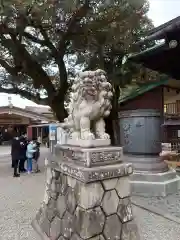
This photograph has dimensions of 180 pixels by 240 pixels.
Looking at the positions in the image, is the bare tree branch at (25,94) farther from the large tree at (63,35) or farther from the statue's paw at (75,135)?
the statue's paw at (75,135)

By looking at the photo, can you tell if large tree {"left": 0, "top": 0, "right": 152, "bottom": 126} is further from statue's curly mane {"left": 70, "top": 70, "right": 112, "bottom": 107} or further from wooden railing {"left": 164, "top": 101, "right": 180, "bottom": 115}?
statue's curly mane {"left": 70, "top": 70, "right": 112, "bottom": 107}

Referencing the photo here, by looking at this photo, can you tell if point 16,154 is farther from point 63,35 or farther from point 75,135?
point 75,135

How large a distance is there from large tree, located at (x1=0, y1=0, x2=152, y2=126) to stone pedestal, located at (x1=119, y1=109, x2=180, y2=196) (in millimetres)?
3934

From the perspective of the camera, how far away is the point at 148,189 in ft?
16.5

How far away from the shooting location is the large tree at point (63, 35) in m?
7.23

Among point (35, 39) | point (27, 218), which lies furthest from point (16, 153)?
point (35, 39)

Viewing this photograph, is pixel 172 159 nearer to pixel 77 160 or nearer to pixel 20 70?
pixel 77 160

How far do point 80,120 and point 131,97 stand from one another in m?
6.66

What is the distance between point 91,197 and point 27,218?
199cm

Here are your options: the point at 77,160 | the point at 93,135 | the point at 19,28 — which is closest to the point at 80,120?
the point at 93,135

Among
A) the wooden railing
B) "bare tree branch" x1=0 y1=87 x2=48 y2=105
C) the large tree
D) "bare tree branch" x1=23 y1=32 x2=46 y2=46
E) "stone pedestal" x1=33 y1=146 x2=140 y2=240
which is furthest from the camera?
"bare tree branch" x1=0 y1=87 x2=48 y2=105

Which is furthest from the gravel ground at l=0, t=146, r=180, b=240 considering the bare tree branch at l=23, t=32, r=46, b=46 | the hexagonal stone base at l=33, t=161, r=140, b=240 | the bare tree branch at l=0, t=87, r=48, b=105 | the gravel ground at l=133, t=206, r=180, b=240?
the bare tree branch at l=23, t=32, r=46, b=46

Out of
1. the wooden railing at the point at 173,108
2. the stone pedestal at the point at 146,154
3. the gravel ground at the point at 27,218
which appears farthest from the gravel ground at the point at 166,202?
the wooden railing at the point at 173,108

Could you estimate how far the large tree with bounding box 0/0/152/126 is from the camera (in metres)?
7.23
